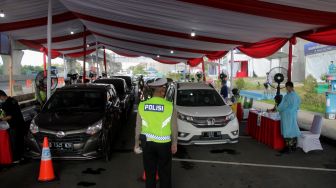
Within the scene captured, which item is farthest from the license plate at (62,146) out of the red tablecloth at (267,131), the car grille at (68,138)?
the red tablecloth at (267,131)

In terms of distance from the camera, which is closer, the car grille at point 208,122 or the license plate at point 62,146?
the license plate at point 62,146

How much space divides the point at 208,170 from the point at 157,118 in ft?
9.34

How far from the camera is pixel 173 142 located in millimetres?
4020

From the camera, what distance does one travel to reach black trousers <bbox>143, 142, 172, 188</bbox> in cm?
389

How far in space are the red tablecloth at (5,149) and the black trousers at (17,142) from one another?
0.15 meters

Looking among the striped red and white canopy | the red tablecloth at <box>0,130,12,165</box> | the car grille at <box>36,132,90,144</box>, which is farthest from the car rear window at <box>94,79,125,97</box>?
the car grille at <box>36,132,90,144</box>

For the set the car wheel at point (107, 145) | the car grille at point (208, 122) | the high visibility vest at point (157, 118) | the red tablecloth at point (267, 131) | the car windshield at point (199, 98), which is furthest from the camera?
the car windshield at point (199, 98)

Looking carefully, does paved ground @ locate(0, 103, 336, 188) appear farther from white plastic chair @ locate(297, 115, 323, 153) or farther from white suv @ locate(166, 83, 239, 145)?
white suv @ locate(166, 83, 239, 145)

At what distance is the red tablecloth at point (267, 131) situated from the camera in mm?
7836

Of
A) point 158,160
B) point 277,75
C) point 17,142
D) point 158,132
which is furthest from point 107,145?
point 277,75

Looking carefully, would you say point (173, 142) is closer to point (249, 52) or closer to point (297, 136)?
point (297, 136)

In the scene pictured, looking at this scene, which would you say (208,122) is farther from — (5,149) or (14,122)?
(5,149)

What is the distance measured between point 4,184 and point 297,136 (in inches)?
250

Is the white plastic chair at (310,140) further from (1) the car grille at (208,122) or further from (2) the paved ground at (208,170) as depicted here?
(1) the car grille at (208,122)
